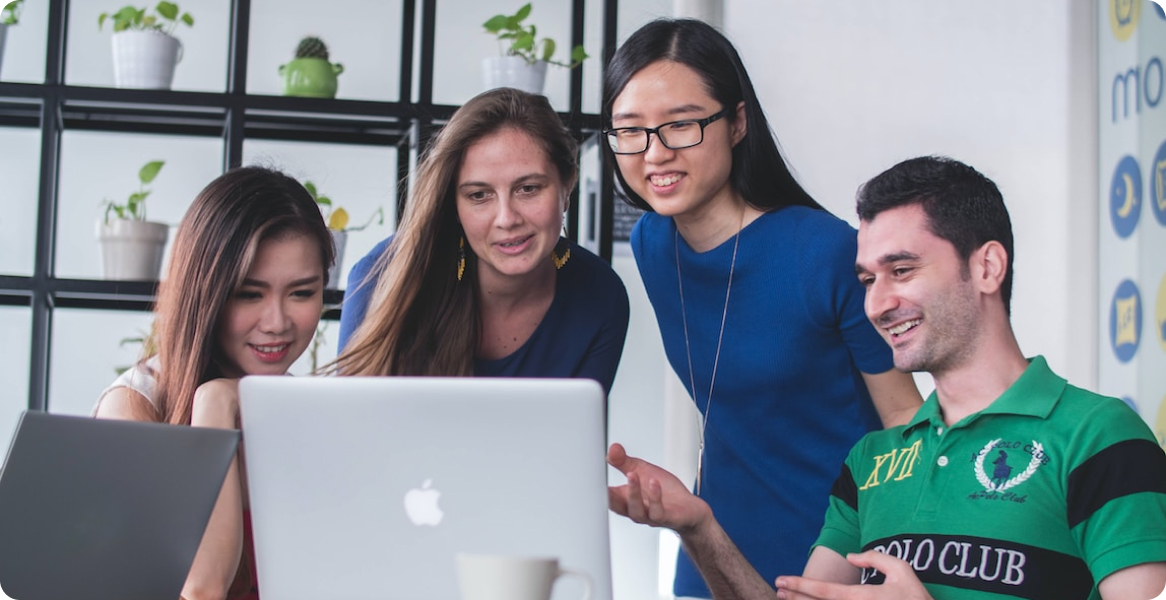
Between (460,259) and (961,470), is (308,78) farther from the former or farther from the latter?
(961,470)

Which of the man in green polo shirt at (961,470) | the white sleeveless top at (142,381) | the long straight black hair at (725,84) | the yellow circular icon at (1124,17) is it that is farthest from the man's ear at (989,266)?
the yellow circular icon at (1124,17)

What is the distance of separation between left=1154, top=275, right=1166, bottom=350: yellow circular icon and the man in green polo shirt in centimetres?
130

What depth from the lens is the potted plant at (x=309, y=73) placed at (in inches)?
117

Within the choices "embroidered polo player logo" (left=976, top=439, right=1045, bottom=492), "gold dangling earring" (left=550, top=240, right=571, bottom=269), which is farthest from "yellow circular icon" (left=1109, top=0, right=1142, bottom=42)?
"embroidered polo player logo" (left=976, top=439, right=1045, bottom=492)

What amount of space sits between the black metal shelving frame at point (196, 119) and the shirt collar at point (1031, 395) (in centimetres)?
149

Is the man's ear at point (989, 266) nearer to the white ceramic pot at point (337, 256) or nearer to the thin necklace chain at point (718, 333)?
the thin necklace chain at point (718, 333)

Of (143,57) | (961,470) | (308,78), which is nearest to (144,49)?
(143,57)

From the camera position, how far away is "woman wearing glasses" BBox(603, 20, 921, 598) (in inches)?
71.4

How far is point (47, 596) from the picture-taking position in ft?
3.57

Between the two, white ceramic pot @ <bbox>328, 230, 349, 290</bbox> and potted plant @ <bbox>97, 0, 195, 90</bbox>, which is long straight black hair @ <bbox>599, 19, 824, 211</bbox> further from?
potted plant @ <bbox>97, 0, 195, 90</bbox>

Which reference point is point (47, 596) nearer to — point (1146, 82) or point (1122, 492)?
point (1122, 492)

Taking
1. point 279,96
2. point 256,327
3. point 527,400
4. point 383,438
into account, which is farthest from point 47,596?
point 279,96

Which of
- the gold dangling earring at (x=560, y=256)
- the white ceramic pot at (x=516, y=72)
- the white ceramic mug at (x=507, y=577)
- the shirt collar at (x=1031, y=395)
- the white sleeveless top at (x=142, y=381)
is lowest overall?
the white ceramic mug at (x=507, y=577)

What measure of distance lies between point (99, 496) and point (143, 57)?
6.84 feet
